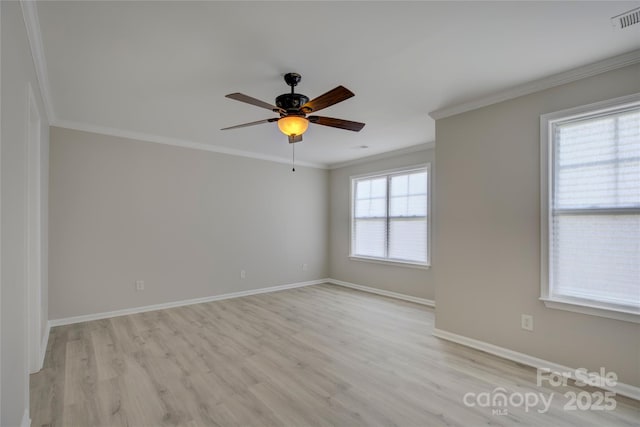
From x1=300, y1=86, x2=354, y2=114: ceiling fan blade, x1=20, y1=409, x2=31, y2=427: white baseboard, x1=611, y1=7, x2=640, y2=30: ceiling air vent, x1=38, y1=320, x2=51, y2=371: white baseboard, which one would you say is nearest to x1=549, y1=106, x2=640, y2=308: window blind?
x1=611, y1=7, x2=640, y2=30: ceiling air vent

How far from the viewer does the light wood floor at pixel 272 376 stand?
6.77 ft

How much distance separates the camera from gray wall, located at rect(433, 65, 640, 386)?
2.45m

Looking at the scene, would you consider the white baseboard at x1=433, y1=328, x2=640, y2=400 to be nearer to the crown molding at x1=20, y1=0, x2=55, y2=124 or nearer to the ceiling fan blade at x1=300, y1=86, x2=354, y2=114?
the ceiling fan blade at x1=300, y1=86, x2=354, y2=114

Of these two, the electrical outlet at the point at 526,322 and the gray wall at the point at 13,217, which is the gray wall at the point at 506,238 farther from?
the gray wall at the point at 13,217

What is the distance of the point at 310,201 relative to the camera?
6.50m

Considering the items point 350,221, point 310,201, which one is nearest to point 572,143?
point 350,221

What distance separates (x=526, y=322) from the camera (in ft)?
9.27

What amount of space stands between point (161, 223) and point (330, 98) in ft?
11.7

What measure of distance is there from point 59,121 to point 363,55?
394 cm

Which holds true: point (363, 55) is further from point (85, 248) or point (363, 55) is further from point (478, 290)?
point (85, 248)

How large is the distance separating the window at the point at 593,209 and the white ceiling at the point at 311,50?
52 cm

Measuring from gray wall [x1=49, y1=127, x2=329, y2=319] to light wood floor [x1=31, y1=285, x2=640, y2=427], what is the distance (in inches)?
23.9

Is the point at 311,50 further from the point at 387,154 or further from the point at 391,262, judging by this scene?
the point at 391,262

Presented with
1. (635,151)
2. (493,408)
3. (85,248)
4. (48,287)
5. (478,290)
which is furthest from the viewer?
(85,248)
